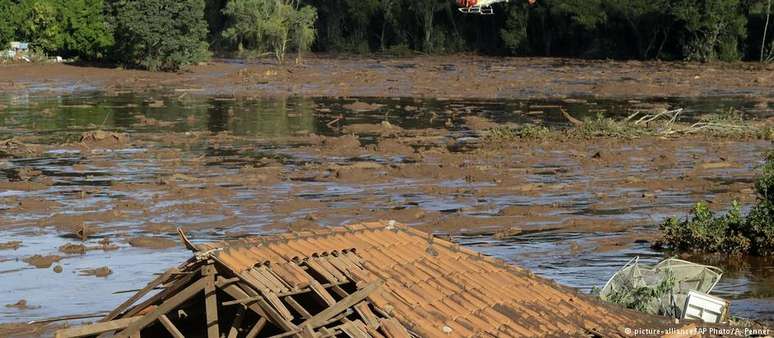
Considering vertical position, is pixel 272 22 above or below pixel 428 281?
below

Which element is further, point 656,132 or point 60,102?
point 60,102

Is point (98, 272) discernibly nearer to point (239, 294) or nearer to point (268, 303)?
point (239, 294)

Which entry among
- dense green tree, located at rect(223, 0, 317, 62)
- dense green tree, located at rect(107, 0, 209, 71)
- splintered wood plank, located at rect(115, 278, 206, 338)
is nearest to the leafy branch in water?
splintered wood plank, located at rect(115, 278, 206, 338)

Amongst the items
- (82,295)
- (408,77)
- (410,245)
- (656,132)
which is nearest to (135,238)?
(82,295)

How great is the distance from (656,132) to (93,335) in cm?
2152

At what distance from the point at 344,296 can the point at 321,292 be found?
0.22m

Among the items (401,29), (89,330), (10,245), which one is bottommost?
(401,29)

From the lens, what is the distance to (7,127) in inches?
1253

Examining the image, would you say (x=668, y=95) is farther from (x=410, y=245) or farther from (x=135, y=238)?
(x=410, y=245)

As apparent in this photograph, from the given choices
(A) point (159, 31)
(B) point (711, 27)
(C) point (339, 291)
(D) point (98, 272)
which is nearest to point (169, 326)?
(C) point (339, 291)

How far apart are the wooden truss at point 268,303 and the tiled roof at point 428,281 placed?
0.08ft

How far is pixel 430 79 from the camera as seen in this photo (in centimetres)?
5062

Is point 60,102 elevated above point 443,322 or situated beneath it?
situated beneath

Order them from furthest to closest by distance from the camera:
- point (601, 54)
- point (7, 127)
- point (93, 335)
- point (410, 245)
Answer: point (601, 54) < point (7, 127) < point (410, 245) < point (93, 335)
